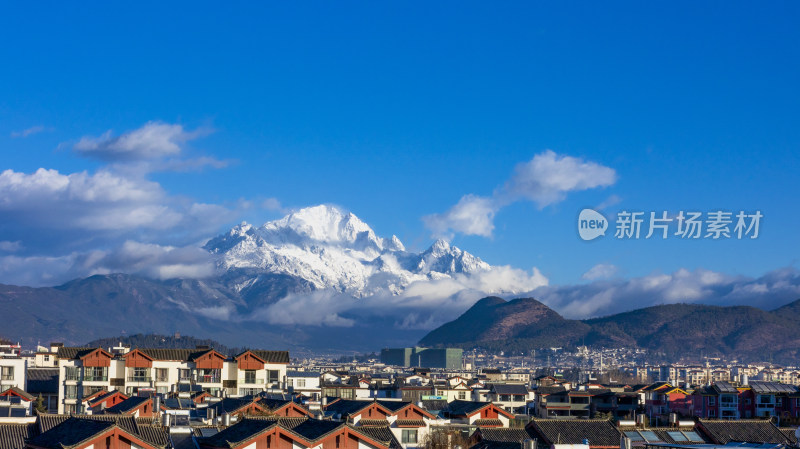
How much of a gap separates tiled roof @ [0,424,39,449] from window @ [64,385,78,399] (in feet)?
176

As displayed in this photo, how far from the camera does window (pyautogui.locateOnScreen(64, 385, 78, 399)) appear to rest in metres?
119

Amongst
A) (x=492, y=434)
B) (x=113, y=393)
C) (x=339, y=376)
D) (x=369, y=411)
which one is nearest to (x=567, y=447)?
(x=492, y=434)

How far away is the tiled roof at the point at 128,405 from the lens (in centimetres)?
9088

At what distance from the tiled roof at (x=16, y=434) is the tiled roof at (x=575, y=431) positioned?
3138 cm

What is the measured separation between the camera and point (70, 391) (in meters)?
119

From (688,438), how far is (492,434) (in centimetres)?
1269

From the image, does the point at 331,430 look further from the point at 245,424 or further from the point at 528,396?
the point at 528,396

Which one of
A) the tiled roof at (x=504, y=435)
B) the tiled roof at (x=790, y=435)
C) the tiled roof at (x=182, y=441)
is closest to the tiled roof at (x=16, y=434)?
the tiled roof at (x=182, y=441)

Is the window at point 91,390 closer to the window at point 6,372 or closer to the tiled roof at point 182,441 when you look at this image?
the window at point 6,372

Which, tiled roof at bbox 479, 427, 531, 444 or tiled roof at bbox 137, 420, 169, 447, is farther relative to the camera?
tiled roof at bbox 479, 427, 531, 444

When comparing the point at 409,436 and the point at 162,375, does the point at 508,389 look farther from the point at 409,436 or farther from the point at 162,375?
the point at 409,436

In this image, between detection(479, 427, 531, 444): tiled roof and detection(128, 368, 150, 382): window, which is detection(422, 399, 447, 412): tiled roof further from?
detection(128, 368, 150, 382): window

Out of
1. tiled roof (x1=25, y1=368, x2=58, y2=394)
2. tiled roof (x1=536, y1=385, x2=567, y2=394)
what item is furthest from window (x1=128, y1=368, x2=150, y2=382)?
tiled roof (x1=536, y1=385, x2=567, y2=394)

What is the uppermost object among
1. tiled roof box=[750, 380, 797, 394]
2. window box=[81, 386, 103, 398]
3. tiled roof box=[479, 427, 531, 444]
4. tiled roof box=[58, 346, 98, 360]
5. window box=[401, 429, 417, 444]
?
tiled roof box=[58, 346, 98, 360]
